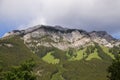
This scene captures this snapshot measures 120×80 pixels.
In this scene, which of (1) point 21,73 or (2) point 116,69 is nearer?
(1) point 21,73

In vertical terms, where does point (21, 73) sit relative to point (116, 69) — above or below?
below

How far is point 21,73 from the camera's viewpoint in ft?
211

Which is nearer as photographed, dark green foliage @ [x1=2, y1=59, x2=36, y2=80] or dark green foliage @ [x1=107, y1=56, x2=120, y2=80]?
dark green foliage @ [x1=2, y1=59, x2=36, y2=80]

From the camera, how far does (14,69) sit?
65.9 m

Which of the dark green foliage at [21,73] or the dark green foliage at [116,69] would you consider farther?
the dark green foliage at [116,69]

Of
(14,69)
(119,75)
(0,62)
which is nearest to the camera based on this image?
(0,62)

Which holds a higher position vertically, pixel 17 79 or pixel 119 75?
pixel 119 75

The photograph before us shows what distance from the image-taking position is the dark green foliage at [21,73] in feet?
211

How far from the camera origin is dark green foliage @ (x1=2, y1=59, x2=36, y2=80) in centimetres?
6419

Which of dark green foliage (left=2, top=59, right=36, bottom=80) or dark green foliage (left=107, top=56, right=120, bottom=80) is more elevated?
dark green foliage (left=107, top=56, right=120, bottom=80)

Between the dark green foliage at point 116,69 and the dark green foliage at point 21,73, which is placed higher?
the dark green foliage at point 116,69

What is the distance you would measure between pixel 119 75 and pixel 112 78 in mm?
2068

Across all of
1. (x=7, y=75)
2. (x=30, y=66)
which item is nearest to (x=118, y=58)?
(x=30, y=66)

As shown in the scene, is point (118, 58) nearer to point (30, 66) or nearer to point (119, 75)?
point (119, 75)
